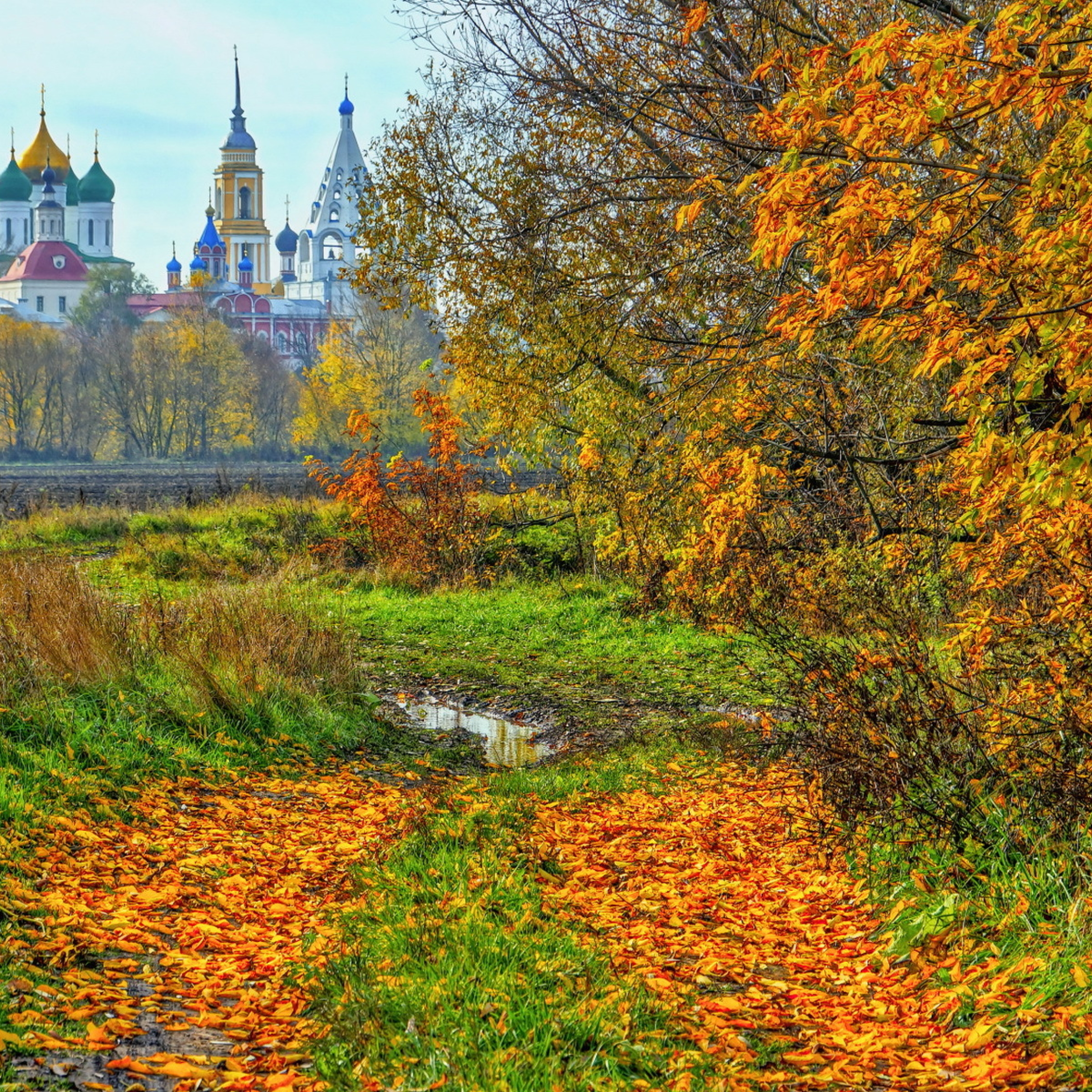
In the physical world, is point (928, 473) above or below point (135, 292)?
below

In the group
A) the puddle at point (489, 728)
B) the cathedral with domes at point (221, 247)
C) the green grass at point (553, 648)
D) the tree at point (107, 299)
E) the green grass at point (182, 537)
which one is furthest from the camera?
the cathedral with domes at point (221, 247)

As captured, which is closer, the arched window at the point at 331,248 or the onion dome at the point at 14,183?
the onion dome at the point at 14,183

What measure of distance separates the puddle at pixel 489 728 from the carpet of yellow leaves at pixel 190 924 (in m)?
1.56

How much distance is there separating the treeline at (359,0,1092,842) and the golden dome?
392 ft

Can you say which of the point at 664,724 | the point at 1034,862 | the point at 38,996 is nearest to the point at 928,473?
the point at 664,724

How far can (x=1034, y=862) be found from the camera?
14.5 feet

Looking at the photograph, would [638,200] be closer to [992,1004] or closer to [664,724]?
[664,724]

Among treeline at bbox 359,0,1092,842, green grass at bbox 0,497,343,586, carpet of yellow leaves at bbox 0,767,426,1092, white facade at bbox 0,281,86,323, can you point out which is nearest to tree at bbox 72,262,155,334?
white facade at bbox 0,281,86,323

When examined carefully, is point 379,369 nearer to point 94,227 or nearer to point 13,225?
point 94,227

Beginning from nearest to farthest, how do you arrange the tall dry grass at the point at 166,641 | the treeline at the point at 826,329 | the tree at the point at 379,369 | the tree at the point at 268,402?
the treeline at the point at 826,329
the tall dry grass at the point at 166,641
the tree at the point at 379,369
the tree at the point at 268,402

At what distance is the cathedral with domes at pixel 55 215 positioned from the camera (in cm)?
10881

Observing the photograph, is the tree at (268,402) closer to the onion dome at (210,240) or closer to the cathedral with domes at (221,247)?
the cathedral with domes at (221,247)

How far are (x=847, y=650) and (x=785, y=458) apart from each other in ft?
12.8

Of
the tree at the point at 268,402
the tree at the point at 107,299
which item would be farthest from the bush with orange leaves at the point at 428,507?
the tree at the point at 107,299
